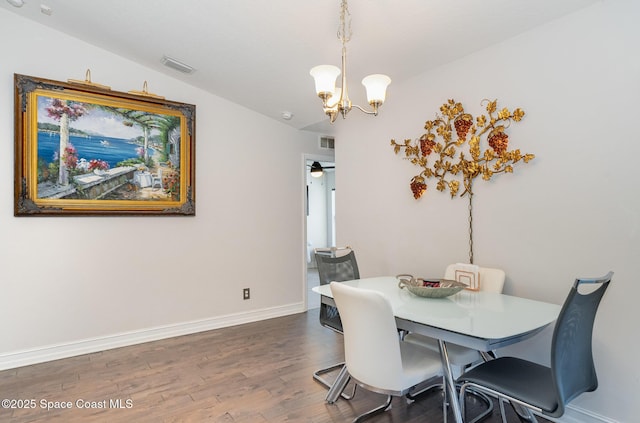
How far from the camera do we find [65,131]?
3225 mm

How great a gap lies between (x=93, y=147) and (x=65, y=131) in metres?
0.24

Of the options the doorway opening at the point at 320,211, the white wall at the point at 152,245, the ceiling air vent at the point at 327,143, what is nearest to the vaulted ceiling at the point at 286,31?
the white wall at the point at 152,245

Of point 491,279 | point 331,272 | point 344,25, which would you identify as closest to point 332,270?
point 331,272

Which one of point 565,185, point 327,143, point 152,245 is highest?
point 327,143

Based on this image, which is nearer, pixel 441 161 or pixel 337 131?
pixel 441 161

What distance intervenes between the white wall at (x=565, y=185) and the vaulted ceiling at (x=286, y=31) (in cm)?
20

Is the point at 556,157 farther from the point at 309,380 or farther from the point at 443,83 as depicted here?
the point at 309,380

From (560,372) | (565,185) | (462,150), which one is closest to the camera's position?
(560,372)

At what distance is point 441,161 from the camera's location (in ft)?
9.80

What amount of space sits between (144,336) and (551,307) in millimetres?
3513

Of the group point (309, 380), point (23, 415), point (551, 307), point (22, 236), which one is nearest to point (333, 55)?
point (551, 307)

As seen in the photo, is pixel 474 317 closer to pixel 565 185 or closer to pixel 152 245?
pixel 565 185

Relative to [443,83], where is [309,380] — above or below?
below

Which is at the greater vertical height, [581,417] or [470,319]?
[470,319]
